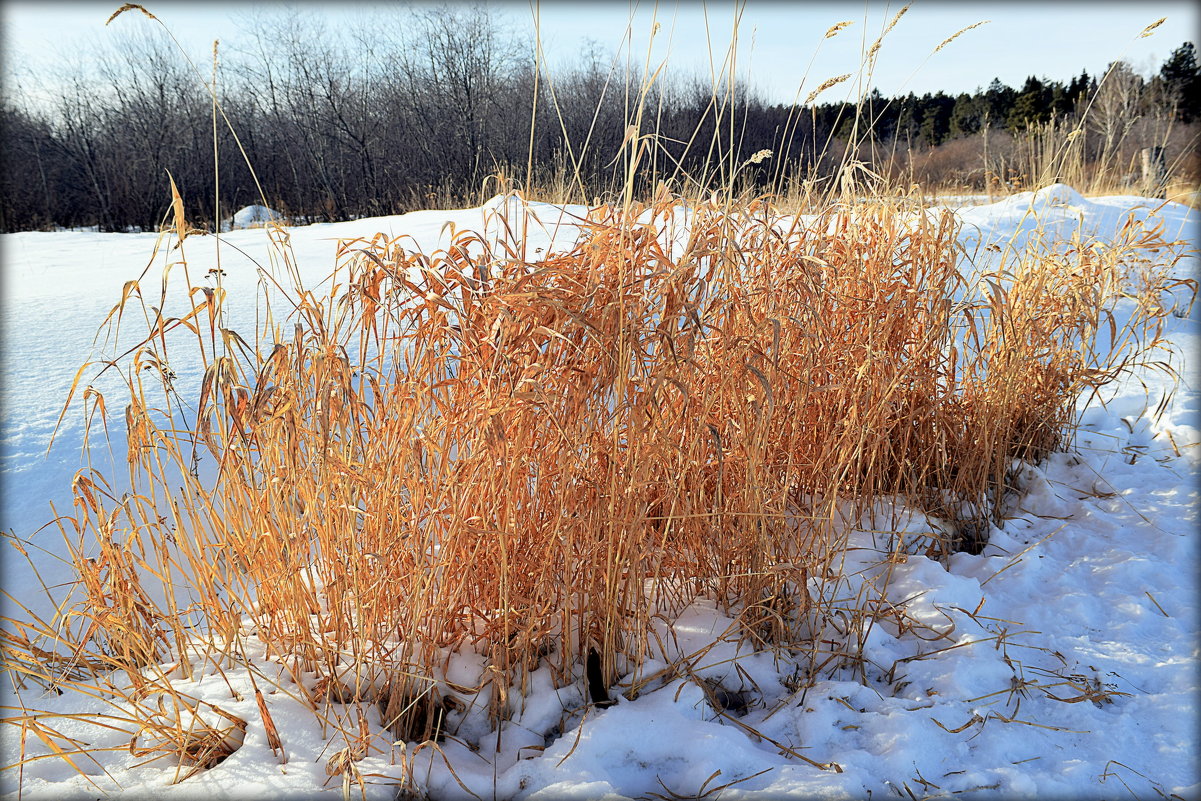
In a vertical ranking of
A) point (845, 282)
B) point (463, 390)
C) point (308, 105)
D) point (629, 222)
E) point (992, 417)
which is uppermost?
point (308, 105)

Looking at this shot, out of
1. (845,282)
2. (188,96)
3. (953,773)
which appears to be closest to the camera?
(953,773)

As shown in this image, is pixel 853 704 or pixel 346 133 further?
pixel 346 133

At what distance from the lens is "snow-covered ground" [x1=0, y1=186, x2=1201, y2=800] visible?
112 cm

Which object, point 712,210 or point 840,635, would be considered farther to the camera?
point 712,210

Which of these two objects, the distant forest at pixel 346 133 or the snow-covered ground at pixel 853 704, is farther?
the distant forest at pixel 346 133

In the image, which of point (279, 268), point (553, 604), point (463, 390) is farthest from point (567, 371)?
point (279, 268)

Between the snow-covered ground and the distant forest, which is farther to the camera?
the distant forest

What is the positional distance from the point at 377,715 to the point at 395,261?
823mm

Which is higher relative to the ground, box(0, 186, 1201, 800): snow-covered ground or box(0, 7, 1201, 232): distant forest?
box(0, 7, 1201, 232): distant forest

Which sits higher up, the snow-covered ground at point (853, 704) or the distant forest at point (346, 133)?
the distant forest at point (346, 133)

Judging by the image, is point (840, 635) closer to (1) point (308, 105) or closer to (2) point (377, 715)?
(2) point (377, 715)

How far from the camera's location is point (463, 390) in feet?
4.13

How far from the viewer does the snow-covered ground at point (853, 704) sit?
1116 mm

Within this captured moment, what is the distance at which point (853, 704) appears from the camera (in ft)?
4.29
